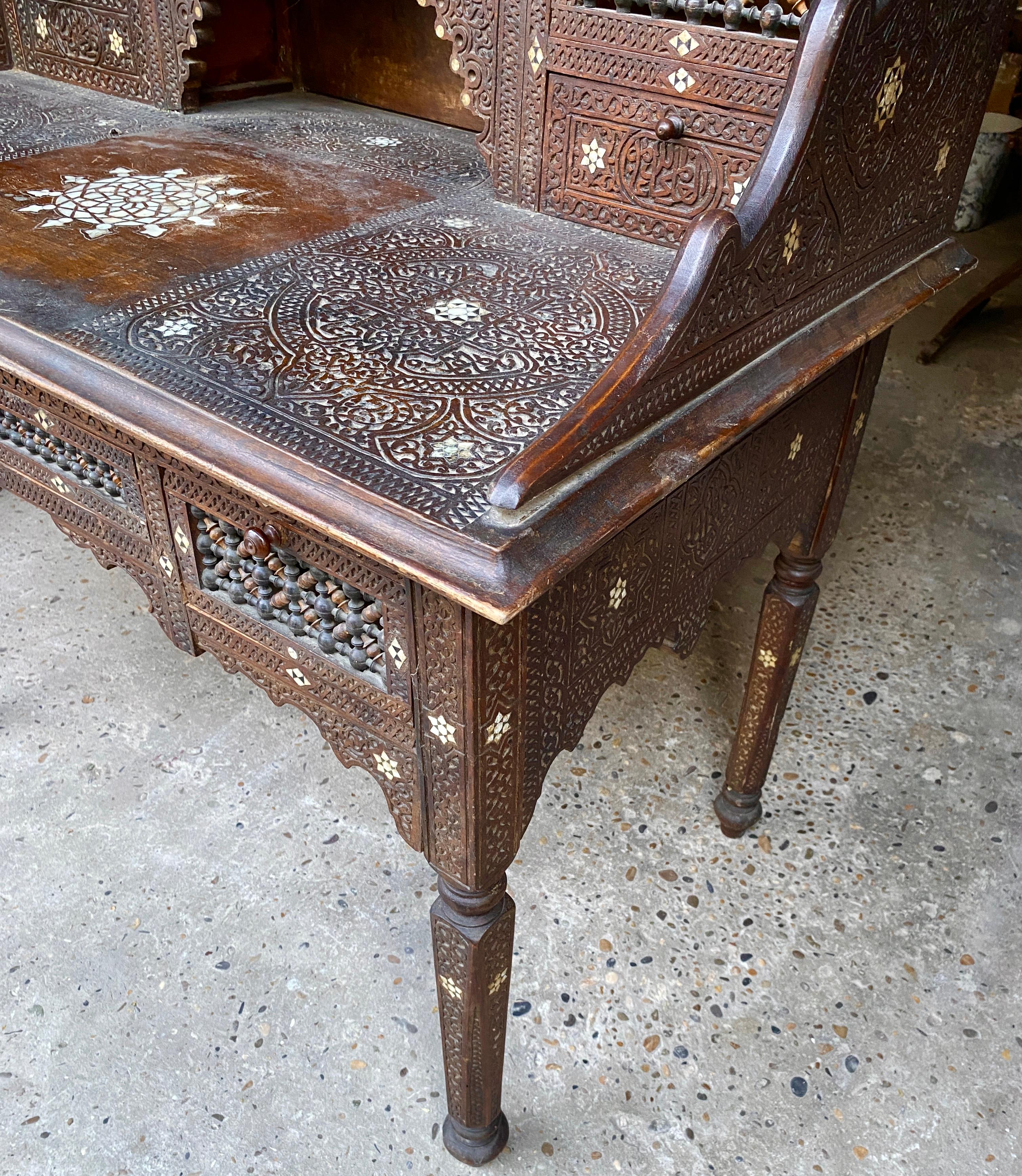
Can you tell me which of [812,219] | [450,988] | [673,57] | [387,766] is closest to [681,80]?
[673,57]

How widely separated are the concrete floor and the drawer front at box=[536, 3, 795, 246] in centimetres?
105

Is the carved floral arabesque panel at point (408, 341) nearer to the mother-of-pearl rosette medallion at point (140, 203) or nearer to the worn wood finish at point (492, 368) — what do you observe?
the worn wood finish at point (492, 368)

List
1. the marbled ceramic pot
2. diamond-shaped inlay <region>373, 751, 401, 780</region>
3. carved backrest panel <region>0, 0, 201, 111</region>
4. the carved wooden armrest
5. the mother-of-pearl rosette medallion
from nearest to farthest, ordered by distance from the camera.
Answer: the carved wooden armrest → diamond-shaped inlay <region>373, 751, 401, 780</region> → the mother-of-pearl rosette medallion → carved backrest panel <region>0, 0, 201, 111</region> → the marbled ceramic pot

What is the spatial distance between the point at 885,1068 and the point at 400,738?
3.07 feet

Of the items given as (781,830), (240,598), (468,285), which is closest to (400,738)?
(240,598)

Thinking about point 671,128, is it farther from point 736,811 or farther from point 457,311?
point 736,811

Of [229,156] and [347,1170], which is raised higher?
[229,156]

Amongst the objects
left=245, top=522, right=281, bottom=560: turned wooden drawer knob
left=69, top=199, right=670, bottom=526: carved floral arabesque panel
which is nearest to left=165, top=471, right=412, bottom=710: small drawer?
left=245, top=522, right=281, bottom=560: turned wooden drawer knob

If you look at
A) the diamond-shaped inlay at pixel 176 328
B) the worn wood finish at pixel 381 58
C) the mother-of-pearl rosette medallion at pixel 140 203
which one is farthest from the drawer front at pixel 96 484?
the worn wood finish at pixel 381 58

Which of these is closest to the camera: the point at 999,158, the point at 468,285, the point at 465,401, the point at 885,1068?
the point at 465,401

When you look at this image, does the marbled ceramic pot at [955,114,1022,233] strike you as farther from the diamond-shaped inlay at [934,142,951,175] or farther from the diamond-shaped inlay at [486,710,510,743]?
the diamond-shaped inlay at [486,710,510,743]

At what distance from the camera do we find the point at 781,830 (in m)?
1.75

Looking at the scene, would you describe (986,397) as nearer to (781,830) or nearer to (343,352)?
(781,830)

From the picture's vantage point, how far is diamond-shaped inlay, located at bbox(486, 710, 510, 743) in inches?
33.9
